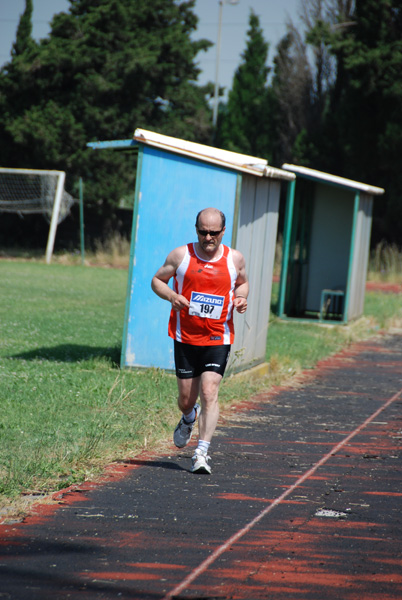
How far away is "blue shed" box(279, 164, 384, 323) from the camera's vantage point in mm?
16047

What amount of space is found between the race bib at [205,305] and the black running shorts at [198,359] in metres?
0.25

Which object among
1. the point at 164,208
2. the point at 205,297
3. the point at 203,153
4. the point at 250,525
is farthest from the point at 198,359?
the point at 203,153

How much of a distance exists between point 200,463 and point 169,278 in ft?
4.30

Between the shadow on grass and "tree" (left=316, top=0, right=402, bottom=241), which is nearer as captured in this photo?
the shadow on grass

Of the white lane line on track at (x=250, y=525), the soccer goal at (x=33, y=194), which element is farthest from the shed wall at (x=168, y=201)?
the soccer goal at (x=33, y=194)

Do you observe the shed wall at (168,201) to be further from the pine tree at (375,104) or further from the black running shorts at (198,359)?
the pine tree at (375,104)

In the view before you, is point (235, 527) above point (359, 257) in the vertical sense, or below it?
below

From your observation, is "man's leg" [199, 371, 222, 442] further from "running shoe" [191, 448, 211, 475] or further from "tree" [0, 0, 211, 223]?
"tree" [0, 0, 211, 223]

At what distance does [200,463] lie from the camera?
19.0 feet

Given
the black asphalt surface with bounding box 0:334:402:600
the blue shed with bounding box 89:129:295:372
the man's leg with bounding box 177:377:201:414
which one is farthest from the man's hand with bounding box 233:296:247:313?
the blue shed with bounding box 89:129:295:372

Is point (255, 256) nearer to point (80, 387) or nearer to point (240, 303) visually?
point (80, 387)

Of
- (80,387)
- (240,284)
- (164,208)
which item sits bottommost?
(80,387)

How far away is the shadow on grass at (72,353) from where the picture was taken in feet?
32.8

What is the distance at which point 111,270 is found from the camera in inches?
1086
